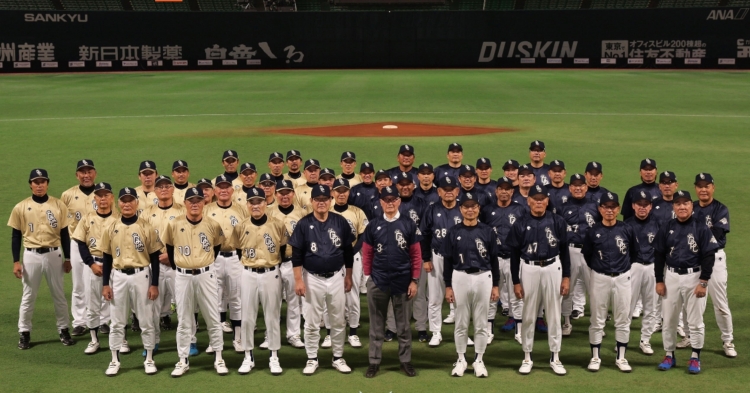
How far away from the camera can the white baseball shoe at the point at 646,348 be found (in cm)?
957

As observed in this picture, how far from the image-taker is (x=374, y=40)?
45469 millimetres

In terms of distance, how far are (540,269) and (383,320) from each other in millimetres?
1845

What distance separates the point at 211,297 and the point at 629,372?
469cm

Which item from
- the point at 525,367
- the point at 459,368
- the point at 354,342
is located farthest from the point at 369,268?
the point at 525,367

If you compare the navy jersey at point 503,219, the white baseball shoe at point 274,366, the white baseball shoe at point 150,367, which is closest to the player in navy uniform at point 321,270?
the white baseball shoe at point 274,366

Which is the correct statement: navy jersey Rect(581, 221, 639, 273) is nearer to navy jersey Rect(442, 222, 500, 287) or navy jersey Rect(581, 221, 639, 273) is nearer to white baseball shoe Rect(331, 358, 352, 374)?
navy jersey Rect(442, 222, 500, 287)

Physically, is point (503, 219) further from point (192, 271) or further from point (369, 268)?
point (192, 271)

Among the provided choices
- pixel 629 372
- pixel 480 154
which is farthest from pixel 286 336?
pixel 480 154

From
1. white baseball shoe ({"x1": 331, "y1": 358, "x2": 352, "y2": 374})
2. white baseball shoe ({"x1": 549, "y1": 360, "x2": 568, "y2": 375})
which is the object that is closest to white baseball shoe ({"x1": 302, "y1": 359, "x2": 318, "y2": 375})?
white baseball shoe ({"x1": 331, "y1": 358, "x2": 352, "y2": 374})

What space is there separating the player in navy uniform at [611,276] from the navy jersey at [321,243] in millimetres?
2860

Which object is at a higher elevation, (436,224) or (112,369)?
(436,224)

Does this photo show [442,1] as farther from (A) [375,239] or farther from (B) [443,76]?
(A) [375,239]

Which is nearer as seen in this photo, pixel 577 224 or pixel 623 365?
pixel 623 365

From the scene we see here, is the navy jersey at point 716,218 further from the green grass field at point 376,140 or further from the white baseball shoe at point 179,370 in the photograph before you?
the white baseball shoe at point 179,370
